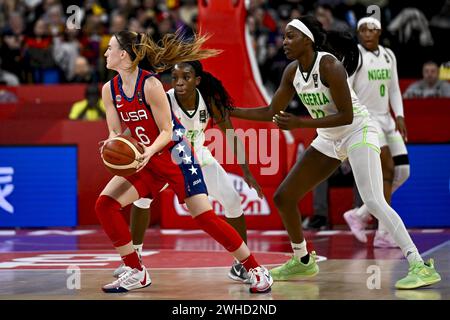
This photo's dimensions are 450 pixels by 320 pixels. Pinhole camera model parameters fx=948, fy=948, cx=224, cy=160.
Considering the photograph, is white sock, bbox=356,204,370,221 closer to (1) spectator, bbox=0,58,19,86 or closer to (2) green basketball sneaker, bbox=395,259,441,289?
(2) green basketball sneaker, bbox=395,259,441,289

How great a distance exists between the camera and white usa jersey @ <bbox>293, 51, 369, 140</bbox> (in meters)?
7.28

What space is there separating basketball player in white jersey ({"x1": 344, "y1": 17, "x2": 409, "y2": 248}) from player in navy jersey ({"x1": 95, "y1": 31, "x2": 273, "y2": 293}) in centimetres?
376

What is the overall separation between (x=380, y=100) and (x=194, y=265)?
3.12 m

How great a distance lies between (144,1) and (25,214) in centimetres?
534

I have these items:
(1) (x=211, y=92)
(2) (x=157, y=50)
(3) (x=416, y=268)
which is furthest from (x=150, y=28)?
(3) (x=416, y=268)

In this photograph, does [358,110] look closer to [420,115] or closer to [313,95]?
[313,95]

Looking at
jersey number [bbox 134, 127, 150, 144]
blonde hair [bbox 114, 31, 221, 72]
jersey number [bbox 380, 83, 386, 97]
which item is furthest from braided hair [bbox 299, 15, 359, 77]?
jersey number [bbox 380, 83, 386, 97]

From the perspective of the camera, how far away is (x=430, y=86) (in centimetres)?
1314

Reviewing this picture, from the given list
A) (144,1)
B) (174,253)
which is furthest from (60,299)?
(144,1)

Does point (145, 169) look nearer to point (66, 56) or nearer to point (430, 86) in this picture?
point (430, 86)

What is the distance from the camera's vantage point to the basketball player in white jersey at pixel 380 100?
10.4m

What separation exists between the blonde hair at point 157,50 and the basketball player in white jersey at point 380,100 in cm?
337

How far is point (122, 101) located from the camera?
694cm
